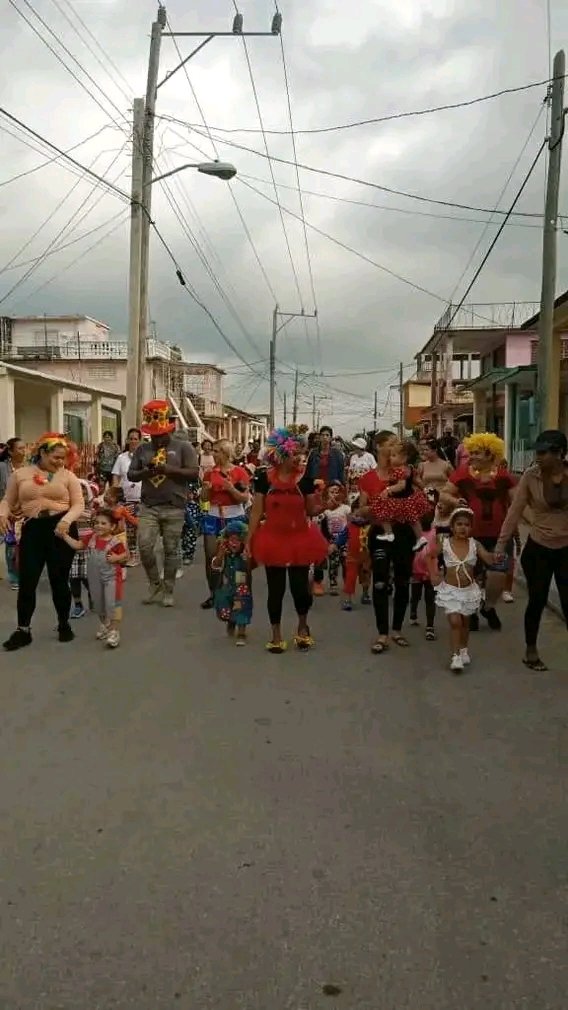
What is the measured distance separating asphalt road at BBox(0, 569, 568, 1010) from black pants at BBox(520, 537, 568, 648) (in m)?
0.43

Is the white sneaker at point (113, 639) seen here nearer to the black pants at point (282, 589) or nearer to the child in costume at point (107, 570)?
the child in costume at point (107, 570)

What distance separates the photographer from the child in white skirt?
21.0 ft

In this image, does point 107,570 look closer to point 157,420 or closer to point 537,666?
point 157,420

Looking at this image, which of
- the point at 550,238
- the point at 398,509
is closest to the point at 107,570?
the point at 398,509

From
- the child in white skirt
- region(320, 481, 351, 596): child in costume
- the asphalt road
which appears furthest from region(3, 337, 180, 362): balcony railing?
the asphalt road

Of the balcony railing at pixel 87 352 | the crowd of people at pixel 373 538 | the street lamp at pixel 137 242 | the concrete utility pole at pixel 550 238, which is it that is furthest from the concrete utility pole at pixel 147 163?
the balcony railing at pixel 87 352

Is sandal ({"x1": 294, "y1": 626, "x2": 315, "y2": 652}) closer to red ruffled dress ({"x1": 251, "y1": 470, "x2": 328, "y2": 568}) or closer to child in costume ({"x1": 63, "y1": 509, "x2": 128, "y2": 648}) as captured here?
red ruffled dress ({"x1": 251, "y1": 470, "x2": 328, "y2": 568})

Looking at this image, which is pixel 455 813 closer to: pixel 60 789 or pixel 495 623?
pixel 60 789

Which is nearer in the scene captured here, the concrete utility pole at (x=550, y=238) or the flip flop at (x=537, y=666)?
the flip flop at (x=537, y=666)

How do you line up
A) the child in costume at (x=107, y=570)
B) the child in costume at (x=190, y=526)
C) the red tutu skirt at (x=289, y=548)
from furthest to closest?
1. the child in costume at (x=190, y=526)
2. the child in costume at (x=107, y=570)
3. the red tutu skirt at (x=289, y=548)

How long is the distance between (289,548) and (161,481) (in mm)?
2306

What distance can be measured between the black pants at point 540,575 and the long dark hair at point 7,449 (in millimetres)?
6284

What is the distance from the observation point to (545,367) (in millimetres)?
13820

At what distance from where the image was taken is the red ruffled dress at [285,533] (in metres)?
6.80
